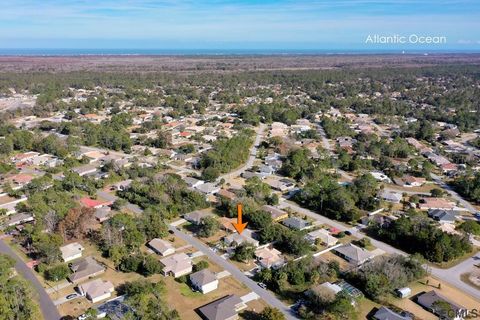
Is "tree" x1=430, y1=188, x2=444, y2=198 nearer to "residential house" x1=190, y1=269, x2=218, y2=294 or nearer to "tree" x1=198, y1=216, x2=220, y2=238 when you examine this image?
"tree" x1=198, y1=216, x2=220, y2=238

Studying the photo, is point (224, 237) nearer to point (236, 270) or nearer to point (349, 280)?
point (236, 270)

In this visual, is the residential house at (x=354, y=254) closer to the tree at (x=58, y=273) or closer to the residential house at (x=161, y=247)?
the residential house at (x=161, y=247)

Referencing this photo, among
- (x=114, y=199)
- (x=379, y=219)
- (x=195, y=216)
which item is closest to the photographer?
(x=379, y=219)

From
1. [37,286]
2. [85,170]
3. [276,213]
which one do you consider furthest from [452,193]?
[85,170]

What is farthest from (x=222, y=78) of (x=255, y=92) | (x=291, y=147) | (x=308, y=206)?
(x=308, y=206)

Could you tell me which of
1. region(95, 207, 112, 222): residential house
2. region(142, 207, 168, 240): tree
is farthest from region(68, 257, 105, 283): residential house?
region(95, 207, 112, 222): residential house

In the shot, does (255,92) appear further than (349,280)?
Yes

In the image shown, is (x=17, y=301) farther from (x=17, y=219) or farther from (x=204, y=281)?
(x=17, y=219)
